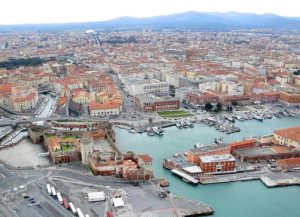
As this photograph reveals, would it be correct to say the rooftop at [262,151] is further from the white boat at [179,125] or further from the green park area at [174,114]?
the green park area at [174,114]

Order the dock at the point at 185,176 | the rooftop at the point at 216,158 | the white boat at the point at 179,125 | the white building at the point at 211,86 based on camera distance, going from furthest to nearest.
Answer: the white building at the point at 211,86 < the white boat at the point at 179,125 < the rooftop at the point at 216,158 < the dock at the point at 185,176

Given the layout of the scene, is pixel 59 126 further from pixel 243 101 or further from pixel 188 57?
pixel 188 57

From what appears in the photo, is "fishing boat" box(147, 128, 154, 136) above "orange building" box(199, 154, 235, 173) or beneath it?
beneath

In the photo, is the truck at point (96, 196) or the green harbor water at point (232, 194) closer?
the truck at point (96, 196)

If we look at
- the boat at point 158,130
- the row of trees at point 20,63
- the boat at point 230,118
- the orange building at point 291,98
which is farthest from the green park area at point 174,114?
the row of trees at point 20,63

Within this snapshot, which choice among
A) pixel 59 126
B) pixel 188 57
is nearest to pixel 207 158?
pixel 59 126

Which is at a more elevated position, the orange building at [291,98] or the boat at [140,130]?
the orange building at [291,98]

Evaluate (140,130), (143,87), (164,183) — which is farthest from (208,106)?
(164,183)

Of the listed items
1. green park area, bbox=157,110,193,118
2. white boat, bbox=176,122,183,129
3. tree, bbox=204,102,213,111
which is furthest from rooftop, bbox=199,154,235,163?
tree, bbox=204,102,213,111

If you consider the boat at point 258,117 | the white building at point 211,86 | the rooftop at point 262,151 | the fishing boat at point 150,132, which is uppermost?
the white building at point 211,86

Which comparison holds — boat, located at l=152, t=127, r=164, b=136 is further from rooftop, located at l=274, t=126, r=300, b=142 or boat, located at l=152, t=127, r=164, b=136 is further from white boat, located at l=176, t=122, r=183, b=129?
rooftop, located at l=274, t=126, r=300, b=142

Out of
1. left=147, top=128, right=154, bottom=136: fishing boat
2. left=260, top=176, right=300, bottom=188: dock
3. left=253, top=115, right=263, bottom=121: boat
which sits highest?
left=260, top=176, right=300, bottom=188: dock

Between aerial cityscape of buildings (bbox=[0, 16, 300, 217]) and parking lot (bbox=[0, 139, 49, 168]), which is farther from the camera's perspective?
parking lot (bbox=[0, 139, 49, 168])

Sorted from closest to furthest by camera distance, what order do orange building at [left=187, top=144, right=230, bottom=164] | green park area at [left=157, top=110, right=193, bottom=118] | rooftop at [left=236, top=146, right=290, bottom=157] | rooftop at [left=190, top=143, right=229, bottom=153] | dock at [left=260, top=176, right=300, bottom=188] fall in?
dock at [left=260, top=176, right=300, bottom=188], orange building at [left=187, top=144, right=230, bottom=164], rooftop at [left=190, top=143, right=229, bottom=153], rooftop at [left=236, top=146, right=290, bottom=157], green park area at [left=157, top=110, right=193, bottom=118]
